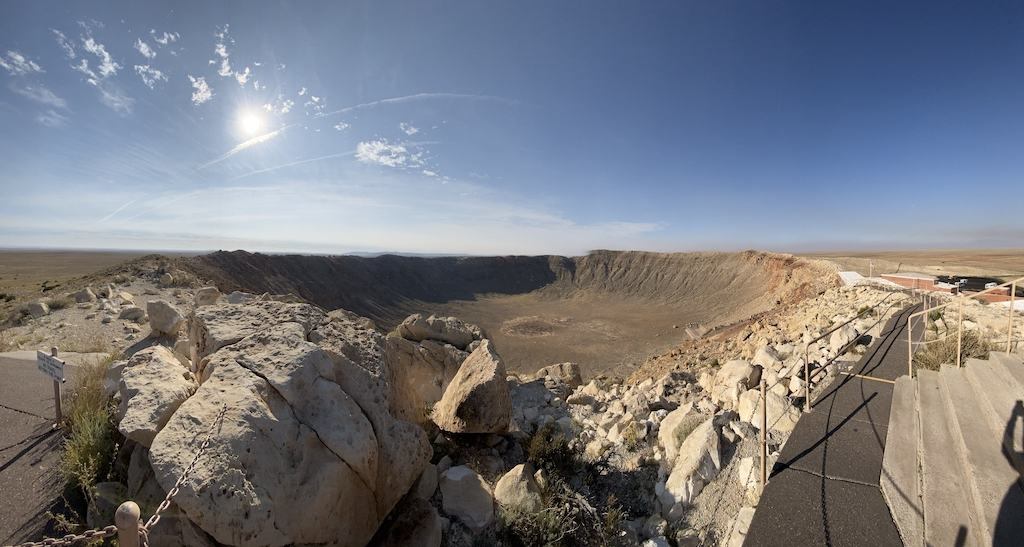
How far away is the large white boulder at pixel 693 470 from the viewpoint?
14.6ft

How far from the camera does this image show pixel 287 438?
10.6 feet

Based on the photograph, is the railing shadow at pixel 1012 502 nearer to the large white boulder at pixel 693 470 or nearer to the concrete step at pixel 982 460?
the concrete step at pixel 982 460

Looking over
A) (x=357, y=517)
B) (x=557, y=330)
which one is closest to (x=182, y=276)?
(x=357, y=517)

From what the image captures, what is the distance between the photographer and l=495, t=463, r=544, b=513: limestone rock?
14.1 feet

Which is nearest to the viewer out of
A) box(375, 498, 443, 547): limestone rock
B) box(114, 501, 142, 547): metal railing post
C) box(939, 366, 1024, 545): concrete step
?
box(114, 501, 142, 547): metal railing post

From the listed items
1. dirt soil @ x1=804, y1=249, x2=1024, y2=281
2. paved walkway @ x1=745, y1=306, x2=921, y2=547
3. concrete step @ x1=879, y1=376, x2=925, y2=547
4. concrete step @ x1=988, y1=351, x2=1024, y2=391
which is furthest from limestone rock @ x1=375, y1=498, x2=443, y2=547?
dirt soil @ x1=804, y1=249, x2=1024, y2=281

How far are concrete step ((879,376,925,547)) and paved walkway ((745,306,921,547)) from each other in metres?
0.06

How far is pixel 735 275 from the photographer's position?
173 feet

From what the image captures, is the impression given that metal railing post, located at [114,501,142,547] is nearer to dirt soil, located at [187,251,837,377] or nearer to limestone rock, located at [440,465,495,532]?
limestone rock, located at [440,465,495,532]

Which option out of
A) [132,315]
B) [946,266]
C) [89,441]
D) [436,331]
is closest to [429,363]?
[436,331]

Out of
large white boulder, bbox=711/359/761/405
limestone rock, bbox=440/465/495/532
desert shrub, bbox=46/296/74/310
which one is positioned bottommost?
limestone rock, bbox=440/465/495/532

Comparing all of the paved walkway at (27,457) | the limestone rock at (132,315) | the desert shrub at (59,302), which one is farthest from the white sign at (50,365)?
the desert shrub at (59,302)

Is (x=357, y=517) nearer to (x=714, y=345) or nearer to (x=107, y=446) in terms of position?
(x=107, y=446)

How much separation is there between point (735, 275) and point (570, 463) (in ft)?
183
